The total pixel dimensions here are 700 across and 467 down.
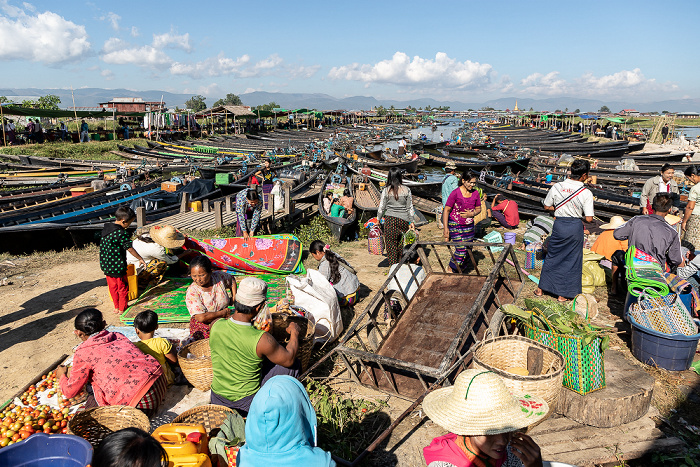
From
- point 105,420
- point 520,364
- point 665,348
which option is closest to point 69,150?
point 105,420

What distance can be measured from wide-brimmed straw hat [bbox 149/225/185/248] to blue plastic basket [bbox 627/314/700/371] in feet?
20.1

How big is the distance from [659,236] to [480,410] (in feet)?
14.0

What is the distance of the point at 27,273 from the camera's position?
24.8 ft

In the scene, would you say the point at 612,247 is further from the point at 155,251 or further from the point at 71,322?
the point at 71,322

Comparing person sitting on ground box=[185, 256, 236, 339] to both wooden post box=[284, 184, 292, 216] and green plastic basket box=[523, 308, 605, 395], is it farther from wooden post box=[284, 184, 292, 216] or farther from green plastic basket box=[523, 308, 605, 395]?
wooden post box=[284, 184, 292, 216]

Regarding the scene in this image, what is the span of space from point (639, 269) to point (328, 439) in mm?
3929

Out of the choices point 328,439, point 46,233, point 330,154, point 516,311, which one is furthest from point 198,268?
point 330,154

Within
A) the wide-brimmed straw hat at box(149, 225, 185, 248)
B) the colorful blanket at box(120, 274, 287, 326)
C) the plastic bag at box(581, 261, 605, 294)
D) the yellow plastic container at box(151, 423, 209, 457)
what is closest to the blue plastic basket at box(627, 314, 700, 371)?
the plastic bag at box(581, 261, 605, 294)

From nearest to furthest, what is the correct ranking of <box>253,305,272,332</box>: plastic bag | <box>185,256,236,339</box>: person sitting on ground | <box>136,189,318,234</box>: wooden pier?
<box>253,305,272,332</box>: plastic bag, <box>185,256,236,339</box>: person sitting on ground, <box>136,189,318,234</box>: wooden pier

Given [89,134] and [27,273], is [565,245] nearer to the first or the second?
[27,273]

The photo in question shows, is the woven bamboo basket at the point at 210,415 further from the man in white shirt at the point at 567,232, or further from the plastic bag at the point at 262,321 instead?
the man in white shirt at the point at 567,232

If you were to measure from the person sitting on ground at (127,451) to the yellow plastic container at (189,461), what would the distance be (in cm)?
45

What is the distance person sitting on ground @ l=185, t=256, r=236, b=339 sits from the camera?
4465mm

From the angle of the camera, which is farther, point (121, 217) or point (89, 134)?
point (89, 134)
